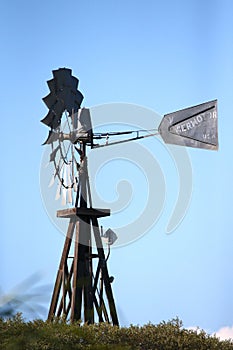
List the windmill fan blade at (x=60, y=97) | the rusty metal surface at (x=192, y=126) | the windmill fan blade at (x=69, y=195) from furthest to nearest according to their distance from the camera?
the windmill fan blade at (x=60, y=97) < the windmill fan blade at (x=69, y=195) < the rusty metal surface at (x=192, y=126)

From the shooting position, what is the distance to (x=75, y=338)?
5430 mm

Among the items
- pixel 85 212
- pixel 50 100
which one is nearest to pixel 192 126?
pixel 85 212

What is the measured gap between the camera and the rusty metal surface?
6.71m

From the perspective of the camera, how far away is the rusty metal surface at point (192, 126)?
671cm

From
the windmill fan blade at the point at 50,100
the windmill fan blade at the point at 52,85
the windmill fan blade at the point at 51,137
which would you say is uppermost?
the windmill fan blade at the point at 52,85

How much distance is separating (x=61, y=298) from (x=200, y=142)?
235cm

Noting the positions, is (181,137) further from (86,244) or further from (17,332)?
(17,332)

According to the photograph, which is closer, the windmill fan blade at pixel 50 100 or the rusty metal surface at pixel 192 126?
the rusty metal surface at pixel 192 126

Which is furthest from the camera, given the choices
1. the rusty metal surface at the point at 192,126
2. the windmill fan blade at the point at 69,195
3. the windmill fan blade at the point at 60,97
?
the windmill fan blade at the point at 60,97

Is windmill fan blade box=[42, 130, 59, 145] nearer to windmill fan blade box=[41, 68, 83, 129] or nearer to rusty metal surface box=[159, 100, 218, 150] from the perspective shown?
windmill fan blade box=[41, 68, 83, 129]

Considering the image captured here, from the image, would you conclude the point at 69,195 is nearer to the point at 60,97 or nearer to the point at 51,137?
the point at 51,137

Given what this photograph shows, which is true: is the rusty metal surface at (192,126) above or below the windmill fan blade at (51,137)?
below

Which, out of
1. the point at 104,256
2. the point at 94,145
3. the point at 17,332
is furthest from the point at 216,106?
the point at 17,332

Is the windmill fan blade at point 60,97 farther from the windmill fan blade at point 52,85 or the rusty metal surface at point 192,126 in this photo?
the rusty metal surface at point 192,126
